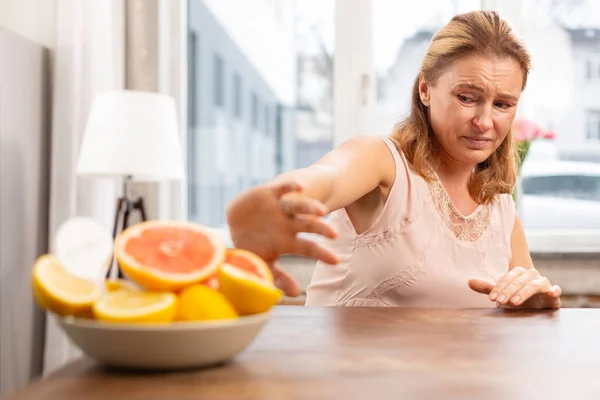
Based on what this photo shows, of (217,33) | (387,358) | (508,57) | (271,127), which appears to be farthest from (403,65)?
(387,358)

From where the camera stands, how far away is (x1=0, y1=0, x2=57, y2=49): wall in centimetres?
254

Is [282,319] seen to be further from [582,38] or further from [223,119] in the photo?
[582,38]

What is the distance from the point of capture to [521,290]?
126 centimetres

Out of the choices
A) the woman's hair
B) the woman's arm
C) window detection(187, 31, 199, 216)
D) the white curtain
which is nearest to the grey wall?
the white curtain

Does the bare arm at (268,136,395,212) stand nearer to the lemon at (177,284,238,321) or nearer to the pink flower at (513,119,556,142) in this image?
the lemon at (177,284,238,321)

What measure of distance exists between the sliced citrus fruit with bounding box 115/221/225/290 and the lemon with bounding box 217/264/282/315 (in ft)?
0.06


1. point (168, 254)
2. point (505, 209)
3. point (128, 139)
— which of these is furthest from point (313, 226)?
point (128, 139)

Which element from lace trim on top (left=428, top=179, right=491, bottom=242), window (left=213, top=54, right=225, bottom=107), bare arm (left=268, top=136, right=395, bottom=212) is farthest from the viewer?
window (left=213, top=54, right=225, bottom=107)

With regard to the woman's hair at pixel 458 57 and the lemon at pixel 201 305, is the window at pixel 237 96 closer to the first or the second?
the woman's hair at pixel 458 57

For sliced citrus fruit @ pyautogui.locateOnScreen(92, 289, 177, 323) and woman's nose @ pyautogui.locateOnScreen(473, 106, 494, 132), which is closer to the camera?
sliced citrus fruit @ pyautogui.locateOnScreen(92, 289, 177, 323)

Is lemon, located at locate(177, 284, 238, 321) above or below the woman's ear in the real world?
below

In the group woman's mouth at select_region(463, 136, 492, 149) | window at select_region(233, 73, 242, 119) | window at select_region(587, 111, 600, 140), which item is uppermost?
window at select_region(233, 73, 242, 119)

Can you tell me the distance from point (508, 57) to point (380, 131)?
179 centimetres

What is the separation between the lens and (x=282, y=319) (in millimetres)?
1093
